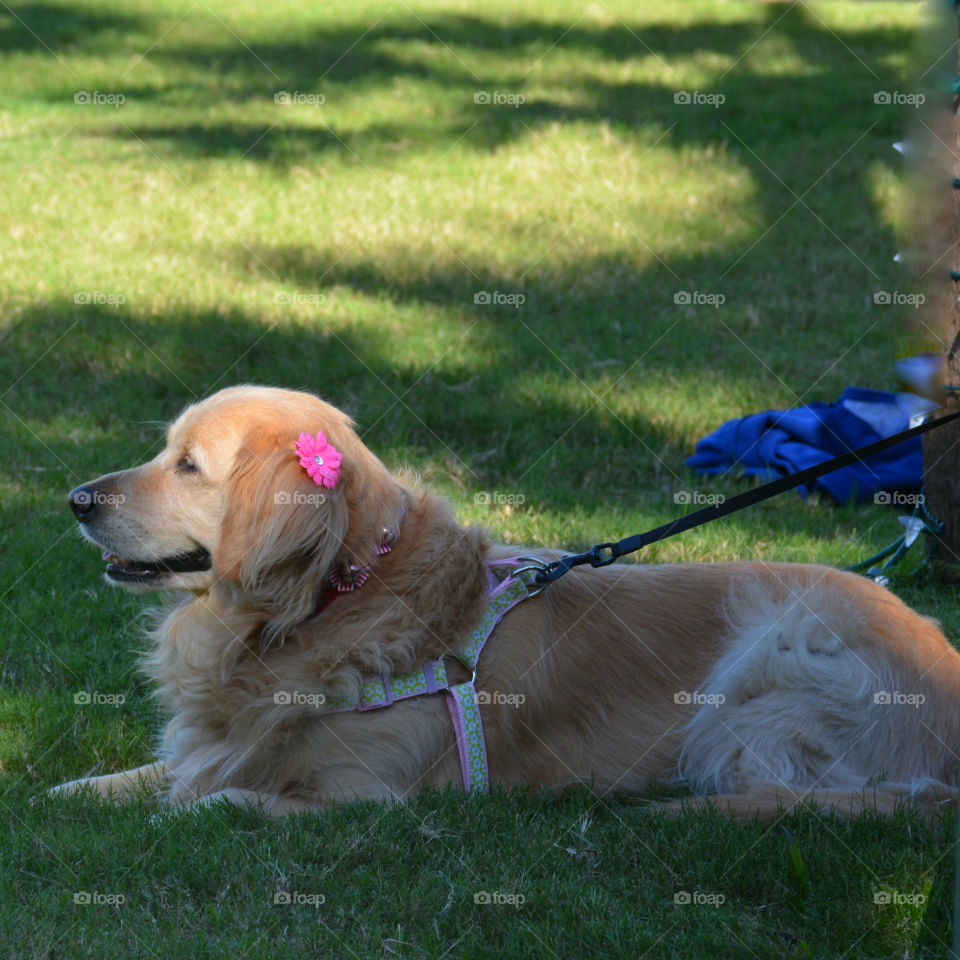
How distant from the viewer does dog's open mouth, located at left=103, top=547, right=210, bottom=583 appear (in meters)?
3.72

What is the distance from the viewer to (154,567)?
3.74m

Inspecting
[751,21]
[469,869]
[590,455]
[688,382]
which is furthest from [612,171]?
[469,869]

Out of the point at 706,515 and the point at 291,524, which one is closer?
the point at 291,524

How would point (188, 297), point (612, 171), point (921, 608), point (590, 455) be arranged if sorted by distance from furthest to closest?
point (612, 171), point (188, 297), point (590, 455), point (921, 608)

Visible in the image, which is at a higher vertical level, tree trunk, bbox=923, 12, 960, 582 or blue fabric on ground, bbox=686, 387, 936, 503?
tree trunk, bbox=923, 12, 960, 582

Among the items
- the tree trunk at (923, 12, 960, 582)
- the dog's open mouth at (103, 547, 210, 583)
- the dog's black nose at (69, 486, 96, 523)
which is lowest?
the tree trunk at (923, 12, 960, 582)

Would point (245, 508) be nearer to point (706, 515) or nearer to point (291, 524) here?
point (291, 524)

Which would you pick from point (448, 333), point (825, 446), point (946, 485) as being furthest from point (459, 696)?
point (448, 333)

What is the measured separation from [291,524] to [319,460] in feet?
0.69

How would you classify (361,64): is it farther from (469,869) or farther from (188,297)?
(469,869)

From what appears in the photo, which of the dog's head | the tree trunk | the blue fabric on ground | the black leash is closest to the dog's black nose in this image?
the dog's head

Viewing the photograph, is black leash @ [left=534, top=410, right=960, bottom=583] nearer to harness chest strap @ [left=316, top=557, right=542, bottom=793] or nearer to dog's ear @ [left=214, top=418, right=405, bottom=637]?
harness chest strap @ [left=316, top=557, right=542, bottom=793]

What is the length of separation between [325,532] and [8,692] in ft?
5.53

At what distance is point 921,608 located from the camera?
17.2 ft
